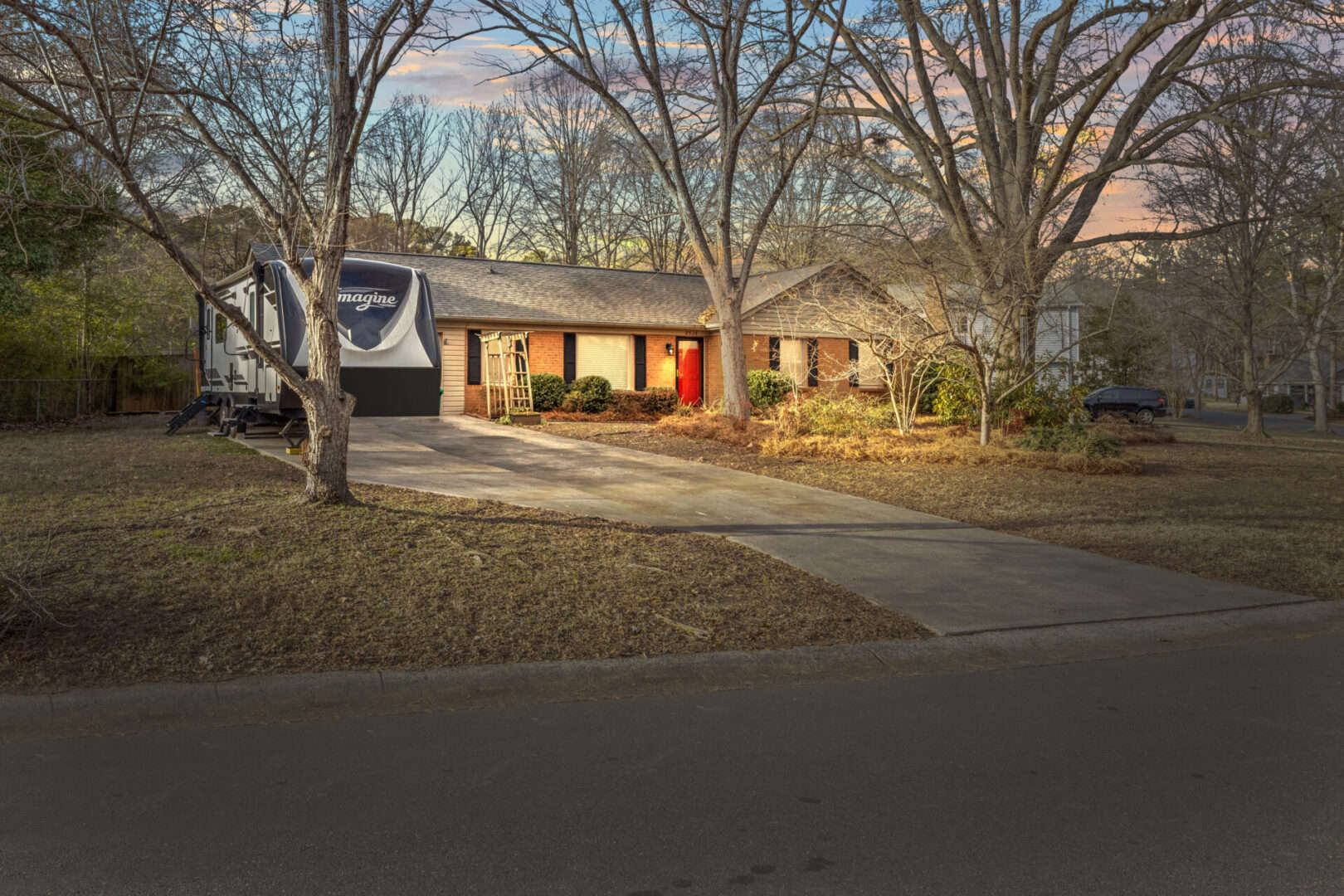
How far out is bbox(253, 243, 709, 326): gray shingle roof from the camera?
28516mm

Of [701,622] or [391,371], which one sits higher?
[391,371]

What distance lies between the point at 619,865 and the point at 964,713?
2.51 metres

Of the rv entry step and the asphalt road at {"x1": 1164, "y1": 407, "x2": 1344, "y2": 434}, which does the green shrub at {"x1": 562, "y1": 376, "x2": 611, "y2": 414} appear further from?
the asphalt road at {"x1": 1164, "y1": 407, "x2": 1344, "y2": 434}

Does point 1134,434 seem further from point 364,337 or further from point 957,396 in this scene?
point 364,337

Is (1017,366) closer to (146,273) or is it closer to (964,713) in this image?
(964,713)

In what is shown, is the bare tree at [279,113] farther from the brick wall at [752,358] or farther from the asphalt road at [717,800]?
the brick wall at [752,358]

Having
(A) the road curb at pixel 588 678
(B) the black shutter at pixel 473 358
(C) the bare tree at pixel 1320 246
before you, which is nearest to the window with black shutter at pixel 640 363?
(B) the black shutter at pixel 473 358

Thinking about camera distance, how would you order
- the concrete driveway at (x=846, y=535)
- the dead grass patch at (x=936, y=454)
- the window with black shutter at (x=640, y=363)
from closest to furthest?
1. the concrete driveway at (x=846, y=535)
2. the dead grass patch at (x=936, y=454)
3. the window with black shutter at (x=640, y=363)

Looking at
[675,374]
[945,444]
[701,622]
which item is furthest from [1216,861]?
[675,374]

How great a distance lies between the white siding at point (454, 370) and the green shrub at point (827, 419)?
1224 centimetres

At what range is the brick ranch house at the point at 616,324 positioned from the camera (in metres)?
28.1

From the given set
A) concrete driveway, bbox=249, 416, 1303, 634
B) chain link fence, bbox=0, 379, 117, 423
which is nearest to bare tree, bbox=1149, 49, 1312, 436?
concrete driveway, bbox=249, 416, 1303, 634

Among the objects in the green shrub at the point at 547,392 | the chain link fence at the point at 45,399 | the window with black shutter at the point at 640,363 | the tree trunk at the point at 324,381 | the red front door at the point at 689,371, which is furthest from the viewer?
the red front door at the point at 689,371

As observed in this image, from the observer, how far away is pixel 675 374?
104ft
